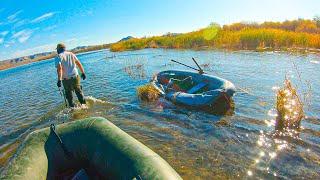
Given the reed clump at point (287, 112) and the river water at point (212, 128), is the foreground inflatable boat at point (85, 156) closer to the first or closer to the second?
the river water at point (212, 128)

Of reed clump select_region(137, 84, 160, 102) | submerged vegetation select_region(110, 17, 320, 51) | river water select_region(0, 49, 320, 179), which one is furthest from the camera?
submerged vegetation select_region(110, 17, 320, 51)

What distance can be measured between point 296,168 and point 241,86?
289 inches

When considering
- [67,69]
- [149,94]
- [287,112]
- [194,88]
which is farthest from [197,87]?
[67,69]

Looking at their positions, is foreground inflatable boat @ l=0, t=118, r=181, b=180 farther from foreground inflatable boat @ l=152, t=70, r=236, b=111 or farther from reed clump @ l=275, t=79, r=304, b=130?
foreground inflatable boat @ l=152, t=70, r=236, b=111

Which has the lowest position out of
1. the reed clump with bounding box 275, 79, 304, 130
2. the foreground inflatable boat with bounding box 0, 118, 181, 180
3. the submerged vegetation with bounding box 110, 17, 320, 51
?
the reed clump with bounding box 275, 79, 304, 130

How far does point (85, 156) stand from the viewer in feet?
16.6

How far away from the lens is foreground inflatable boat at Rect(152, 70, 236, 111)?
9750 mm

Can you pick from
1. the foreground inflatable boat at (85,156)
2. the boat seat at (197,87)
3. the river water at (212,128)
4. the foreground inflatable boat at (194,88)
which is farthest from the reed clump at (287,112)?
the foreground inflatable boat at (85,156)

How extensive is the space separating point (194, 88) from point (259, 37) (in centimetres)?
1713

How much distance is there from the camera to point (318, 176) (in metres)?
5.63

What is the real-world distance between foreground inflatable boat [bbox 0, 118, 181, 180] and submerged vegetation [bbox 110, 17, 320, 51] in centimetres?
2145

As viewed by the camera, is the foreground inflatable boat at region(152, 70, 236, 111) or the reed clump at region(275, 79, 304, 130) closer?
the reed clump at region(275, 79, 304, 130)

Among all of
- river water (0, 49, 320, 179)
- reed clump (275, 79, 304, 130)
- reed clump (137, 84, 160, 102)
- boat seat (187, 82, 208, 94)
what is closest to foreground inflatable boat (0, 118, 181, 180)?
river water (0, 49, 320, 179)

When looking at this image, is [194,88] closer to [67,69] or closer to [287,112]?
[287,112]
